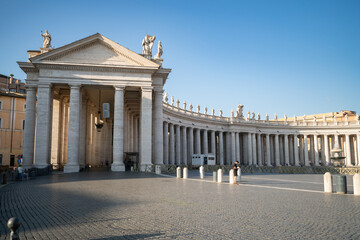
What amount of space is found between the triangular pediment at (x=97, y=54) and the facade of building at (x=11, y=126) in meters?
33.1

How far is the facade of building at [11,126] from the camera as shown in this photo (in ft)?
202

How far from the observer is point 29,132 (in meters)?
38.4

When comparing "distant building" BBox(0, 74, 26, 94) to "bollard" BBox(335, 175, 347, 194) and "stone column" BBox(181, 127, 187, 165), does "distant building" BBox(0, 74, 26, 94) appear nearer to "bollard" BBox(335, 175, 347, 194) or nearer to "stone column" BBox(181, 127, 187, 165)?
"stone column" BBox(181, 127, 187, 165)

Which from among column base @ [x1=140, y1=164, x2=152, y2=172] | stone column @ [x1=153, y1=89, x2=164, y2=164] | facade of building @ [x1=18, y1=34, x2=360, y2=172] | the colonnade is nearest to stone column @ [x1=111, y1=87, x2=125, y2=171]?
facade of building @ [x1=18, y1=34, x2=360, y2=172]

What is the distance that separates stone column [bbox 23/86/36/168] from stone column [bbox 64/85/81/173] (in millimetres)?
5382

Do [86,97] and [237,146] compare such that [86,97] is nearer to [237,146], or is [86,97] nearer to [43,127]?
[43,127]

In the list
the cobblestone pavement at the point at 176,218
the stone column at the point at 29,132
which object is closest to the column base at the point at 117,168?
the stone column at the point at 29,132

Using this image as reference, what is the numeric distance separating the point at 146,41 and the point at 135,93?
891cm

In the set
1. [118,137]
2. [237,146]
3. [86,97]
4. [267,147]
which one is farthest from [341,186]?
[267,147]

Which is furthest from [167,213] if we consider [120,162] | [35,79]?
[35,79]

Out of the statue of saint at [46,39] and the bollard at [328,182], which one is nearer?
the bollard at [328,182]

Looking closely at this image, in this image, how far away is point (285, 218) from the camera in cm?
991

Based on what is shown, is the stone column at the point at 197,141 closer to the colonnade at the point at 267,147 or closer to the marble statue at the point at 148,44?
the colonnade at the point at 267,147

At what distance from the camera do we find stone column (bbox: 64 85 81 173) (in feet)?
121
